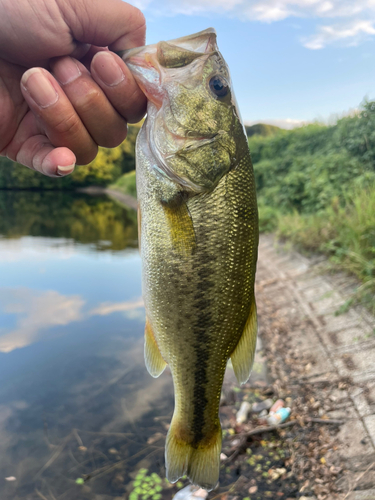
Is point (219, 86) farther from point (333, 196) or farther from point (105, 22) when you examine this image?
point (333, 196)

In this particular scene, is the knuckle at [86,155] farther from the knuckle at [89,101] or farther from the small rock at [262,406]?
the small rock at [262,406]

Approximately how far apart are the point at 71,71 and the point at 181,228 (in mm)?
940

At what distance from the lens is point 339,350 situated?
480cm

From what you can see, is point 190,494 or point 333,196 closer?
point 190,494

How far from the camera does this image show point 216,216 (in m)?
1.66

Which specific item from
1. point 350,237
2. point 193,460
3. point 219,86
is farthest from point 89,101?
point 350,237

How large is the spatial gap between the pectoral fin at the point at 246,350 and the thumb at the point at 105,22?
5.05ft

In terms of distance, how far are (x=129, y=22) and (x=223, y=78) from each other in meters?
0.53

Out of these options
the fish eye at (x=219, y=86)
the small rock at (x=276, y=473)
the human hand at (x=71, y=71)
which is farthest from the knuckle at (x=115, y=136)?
the small rock at (x=276, y=473)

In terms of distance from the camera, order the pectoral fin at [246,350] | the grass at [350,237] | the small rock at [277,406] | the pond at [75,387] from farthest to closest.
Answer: the grass at [350,237]
the small rock at [277,406]
the pond at [75,387]
the pectoral fin at [246,350]

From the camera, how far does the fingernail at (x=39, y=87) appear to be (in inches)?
62.0

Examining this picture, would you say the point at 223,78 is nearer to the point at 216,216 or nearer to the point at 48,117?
the point at 216,216

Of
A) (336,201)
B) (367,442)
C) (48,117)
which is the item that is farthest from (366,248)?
(48,117)

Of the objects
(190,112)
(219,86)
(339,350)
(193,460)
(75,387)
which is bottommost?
(75,387)
